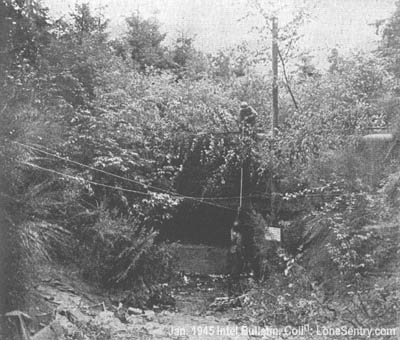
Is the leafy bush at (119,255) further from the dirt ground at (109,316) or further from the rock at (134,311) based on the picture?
the rock at (134,311)

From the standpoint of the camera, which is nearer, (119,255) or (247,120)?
(119,255)

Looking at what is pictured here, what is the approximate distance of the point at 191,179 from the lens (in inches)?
396

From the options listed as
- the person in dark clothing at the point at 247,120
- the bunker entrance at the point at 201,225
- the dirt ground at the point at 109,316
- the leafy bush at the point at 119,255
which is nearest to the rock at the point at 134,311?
the dirt ground at the point at 109,316

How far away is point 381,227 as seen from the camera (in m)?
5.54

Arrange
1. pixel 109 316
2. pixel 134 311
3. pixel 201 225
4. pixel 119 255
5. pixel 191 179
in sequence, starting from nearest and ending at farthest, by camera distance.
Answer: pixel 109 316
pixel 134 311
pixel 119 255
pixel 191 179
pixel 201 225

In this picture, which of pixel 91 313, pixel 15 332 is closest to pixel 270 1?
pixel 91 313

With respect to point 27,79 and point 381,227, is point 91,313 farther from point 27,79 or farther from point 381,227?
point 381,227

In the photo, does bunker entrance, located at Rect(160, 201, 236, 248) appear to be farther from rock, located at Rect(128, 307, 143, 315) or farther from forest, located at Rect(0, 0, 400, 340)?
rock, located at Rect(128, 307, 143, 315)

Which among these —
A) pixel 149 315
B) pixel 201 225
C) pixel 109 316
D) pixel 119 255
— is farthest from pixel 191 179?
pixel 109 316

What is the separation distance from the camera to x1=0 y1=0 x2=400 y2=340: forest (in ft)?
16.3

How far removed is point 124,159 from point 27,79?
8.81 ft

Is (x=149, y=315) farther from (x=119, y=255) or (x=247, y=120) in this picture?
(x=247, y=120)

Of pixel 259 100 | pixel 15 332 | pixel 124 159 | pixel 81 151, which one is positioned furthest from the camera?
pixel 259 100

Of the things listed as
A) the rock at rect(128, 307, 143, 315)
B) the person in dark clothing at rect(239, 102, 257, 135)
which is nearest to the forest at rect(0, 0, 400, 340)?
the rock at rect(128, 307, 143, 315)
